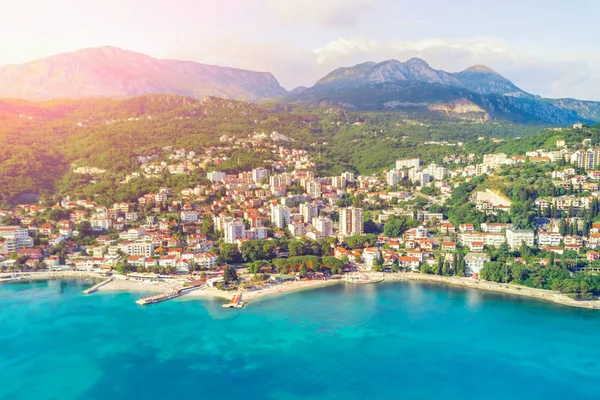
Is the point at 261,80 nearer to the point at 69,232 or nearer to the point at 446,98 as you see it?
the point at 446,98

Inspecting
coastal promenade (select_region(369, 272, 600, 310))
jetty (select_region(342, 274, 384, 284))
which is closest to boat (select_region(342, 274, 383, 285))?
jetty (select_region(342, 274, 384, 284))

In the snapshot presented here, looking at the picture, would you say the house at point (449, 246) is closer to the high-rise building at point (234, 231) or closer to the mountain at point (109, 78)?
the high-rise building at point (234, 231)

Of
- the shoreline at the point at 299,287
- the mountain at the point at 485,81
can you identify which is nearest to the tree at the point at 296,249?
the shoreline at the point at 299,287

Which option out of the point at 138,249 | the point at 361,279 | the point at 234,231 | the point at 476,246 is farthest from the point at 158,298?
the point at 476,246

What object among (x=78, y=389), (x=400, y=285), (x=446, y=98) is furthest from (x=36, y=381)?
(x=446, y=98)

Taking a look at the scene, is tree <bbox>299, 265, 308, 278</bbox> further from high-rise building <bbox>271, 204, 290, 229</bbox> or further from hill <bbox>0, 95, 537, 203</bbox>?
hill <bbox>0, 95, 537, 203</bbox>
